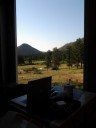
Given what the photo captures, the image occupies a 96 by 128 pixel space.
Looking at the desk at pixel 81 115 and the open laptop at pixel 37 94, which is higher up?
the open laptop at pixel 37 94

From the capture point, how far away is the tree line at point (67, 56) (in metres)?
2.37

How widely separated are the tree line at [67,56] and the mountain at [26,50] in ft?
0.37

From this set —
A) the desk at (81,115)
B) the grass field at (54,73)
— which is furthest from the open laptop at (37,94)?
the grass field at (54,73)

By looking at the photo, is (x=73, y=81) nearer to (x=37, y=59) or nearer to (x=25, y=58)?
(x=37, y=59)

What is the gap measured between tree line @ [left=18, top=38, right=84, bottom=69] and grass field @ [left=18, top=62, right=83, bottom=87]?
8 centimetres

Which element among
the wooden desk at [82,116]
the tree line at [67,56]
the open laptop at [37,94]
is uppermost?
the tree line at [67,56]

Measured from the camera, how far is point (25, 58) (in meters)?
3.03

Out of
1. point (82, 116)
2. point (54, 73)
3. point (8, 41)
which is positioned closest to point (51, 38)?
point (54, 73)

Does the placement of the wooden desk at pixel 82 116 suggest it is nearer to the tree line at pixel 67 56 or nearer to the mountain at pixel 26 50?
the tree line at pixel 67 56

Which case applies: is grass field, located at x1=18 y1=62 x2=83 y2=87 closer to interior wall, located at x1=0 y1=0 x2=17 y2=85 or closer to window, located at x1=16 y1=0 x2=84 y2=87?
window, located at x1=16 y1=0 x2=84 y2=87

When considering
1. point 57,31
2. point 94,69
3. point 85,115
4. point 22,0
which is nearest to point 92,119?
point 85,115

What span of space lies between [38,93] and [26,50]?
5.60 ft

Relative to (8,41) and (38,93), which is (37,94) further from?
(8,41)

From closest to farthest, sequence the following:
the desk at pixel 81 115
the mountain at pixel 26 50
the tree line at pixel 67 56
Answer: the desk at pixel 81 115 < the tree line at pixel 67 56 < the mountain at pixel 26 50
